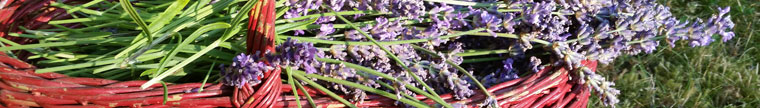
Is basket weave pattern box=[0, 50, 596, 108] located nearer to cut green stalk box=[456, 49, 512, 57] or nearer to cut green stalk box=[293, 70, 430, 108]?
cut green stalk box=[293, 70, 430, 108]

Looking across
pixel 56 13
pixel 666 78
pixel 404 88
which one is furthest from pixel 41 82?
pixel 666 78

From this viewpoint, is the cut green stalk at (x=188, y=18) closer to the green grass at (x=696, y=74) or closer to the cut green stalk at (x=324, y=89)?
the cut green stalk at (x=324, y=89)

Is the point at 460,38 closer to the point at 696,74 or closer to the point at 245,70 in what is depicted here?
the point at 245,70

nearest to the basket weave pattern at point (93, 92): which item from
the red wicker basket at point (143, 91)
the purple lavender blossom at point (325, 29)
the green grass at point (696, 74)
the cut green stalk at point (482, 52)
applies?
the red wicker basket at point (143, 91)

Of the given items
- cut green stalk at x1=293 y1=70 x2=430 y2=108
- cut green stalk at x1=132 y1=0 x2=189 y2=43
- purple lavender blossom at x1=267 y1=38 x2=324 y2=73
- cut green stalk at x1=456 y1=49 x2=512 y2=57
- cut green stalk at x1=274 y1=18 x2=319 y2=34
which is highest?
cut green stalk at x1=132 y1=0 x2=189 y2=43

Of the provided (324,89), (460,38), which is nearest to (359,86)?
(324,89)

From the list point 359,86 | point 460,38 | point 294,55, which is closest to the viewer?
point 294,55

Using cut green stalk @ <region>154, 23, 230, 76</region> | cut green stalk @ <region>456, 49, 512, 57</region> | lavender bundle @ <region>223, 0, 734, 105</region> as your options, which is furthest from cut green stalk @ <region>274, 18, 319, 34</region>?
cut green stalk @ <region>456, 49, 512, 57</region>
